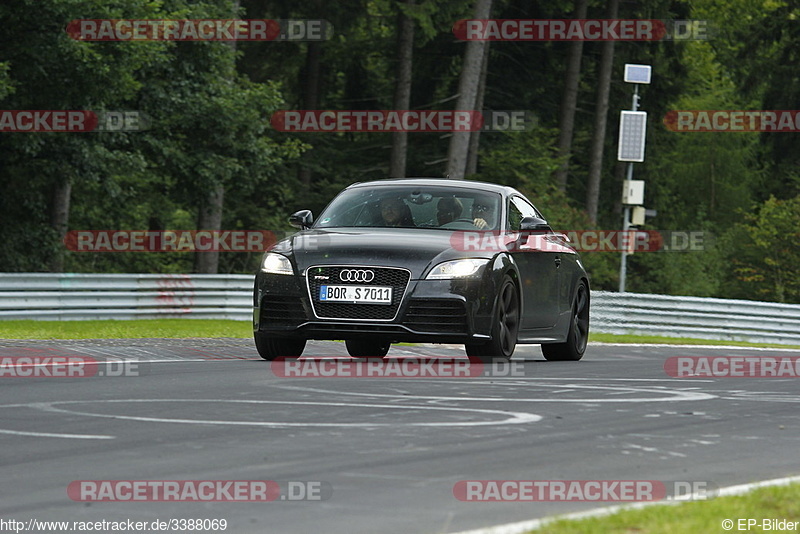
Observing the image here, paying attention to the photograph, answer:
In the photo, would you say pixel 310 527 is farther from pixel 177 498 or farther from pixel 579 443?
pixel 579 443

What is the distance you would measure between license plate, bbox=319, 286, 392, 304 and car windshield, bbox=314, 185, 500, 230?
1.28 m

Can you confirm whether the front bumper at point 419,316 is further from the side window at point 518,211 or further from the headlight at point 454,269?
the side window at point 518,211

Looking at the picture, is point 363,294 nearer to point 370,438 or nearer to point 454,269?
point 454,269

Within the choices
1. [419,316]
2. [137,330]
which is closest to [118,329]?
[137,330]

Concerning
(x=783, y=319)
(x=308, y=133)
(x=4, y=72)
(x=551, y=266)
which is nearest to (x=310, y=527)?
(x=551, y=266)

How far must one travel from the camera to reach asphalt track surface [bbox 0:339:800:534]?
634 centimetres

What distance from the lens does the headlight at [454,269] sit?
1316 cm

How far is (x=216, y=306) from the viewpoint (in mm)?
30078

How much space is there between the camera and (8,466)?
7.40 meters
